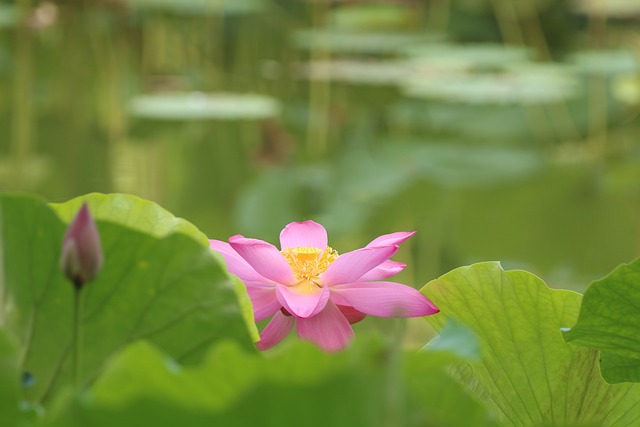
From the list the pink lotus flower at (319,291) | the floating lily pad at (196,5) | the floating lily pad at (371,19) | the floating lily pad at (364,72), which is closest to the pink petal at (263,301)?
the pink lotus flower at (319,291)

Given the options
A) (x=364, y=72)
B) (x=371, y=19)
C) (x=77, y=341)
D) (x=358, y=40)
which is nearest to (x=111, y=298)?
(x=77, y=341)

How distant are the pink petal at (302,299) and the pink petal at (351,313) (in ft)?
0.04

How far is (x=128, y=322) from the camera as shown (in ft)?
0.93

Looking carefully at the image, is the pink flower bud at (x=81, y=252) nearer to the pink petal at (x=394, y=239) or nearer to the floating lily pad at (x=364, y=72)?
the pink petal at (x=394, y=239)

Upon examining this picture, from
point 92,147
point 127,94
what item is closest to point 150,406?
point 92,147

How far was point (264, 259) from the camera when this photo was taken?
370 mm

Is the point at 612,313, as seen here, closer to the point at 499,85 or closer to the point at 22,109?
the point at 499,85

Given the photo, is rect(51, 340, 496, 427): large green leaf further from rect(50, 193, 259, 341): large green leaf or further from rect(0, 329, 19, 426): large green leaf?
rect(50, 193, 259, 341): large green leaf

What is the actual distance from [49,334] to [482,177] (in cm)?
272

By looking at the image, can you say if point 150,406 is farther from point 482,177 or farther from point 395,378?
point 482,177

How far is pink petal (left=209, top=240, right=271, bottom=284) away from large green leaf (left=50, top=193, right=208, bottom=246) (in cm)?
5

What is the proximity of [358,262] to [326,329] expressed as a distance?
0.02m

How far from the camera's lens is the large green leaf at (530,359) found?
338 millimetres

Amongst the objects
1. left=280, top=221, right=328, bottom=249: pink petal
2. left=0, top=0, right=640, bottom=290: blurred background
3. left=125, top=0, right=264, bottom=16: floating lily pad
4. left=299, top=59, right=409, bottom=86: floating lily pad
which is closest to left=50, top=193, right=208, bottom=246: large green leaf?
left=280, top=221, right=328, bottom=249: pink petal
